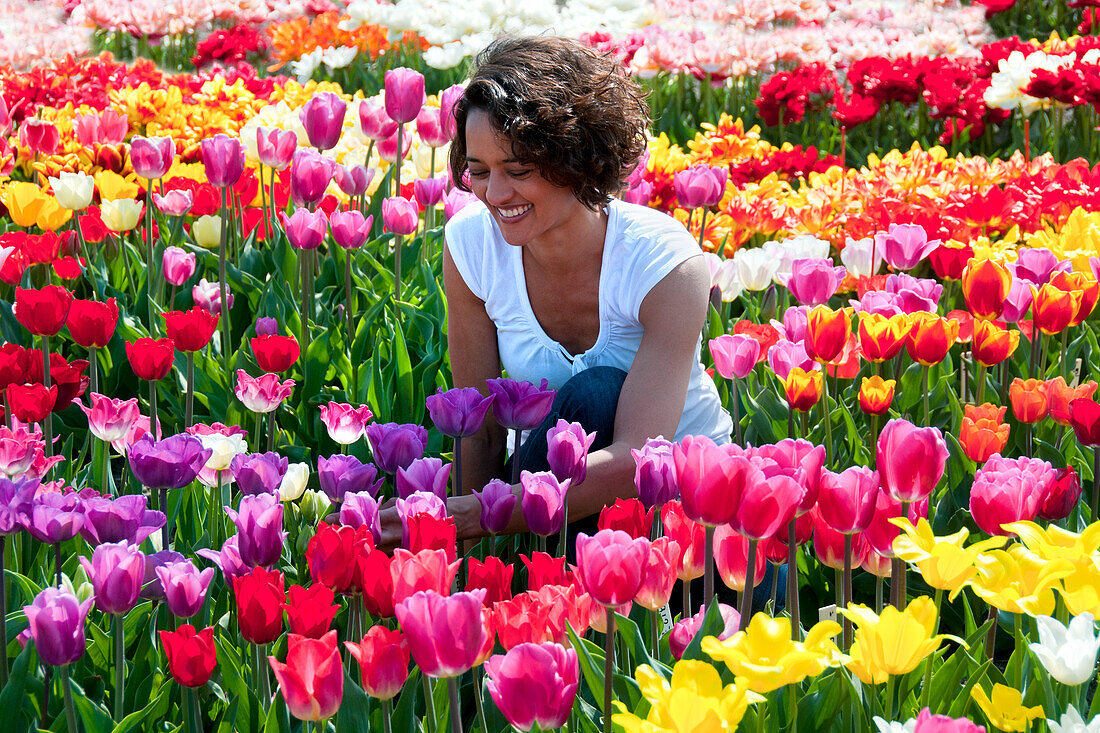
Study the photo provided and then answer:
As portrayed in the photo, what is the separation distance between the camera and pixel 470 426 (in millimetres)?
1764

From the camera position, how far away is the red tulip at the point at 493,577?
4.09 ft

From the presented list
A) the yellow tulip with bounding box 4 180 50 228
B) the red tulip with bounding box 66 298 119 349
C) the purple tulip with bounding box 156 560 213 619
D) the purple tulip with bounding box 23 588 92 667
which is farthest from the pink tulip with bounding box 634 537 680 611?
the yellow tulip with bounding box 4 180 50 228

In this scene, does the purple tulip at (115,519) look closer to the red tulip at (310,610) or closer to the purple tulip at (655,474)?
the red tulip at (310,610)

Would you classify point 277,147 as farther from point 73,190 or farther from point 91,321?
point 91,321

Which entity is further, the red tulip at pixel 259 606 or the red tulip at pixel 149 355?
the red tulip at pixel 149 355

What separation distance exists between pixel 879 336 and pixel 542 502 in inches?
33.3

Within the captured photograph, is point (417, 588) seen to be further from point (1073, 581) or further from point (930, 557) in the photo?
point (1073, 581)

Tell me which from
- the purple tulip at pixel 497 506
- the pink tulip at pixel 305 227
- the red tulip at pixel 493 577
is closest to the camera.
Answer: the red tulip at pixel 493 577

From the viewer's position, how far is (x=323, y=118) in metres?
2.93

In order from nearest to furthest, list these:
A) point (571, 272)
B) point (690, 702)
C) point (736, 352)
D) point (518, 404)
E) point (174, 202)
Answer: point (690, 702)
point (518, 404)
point (736, 352)
point (571, 272)
point (174, 202)

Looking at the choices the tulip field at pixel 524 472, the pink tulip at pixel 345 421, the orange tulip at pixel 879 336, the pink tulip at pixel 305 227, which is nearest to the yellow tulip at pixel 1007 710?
the tulip field at pixel 524 472

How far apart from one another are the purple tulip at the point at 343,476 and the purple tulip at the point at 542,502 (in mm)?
217

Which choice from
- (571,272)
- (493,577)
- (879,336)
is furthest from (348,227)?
(493,577)

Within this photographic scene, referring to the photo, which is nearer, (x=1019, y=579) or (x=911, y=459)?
(x=1019, y=579)
